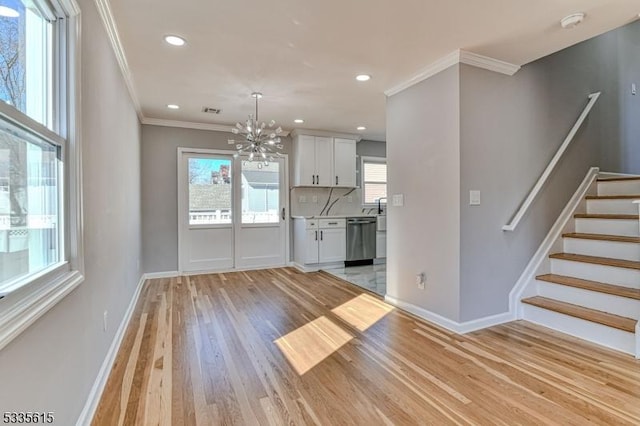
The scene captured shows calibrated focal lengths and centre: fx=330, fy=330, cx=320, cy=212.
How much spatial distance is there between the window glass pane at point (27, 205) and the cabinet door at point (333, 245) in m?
4.25

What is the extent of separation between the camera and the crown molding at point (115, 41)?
2.10 m

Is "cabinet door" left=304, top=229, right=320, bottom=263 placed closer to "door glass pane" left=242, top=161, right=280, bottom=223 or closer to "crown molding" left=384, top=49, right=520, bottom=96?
"door glass pane" left=242, top=161, right=280, bottom=223

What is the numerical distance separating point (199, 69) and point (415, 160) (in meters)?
2.28

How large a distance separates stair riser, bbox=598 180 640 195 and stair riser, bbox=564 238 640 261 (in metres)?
0.82

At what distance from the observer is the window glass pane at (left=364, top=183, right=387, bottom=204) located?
6.72 meters

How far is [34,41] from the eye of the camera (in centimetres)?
134

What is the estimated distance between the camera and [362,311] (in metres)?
3.45

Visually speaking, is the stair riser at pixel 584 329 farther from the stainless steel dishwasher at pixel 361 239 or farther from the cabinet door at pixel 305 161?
the cabinet door at pixel 305 161

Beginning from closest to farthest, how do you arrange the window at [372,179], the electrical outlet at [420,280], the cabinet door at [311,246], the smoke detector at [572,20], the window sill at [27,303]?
the window sill at [27,303], the smoke detector at [572,20], the electrical outlet at [420,280], the cabinet door at [311,246], the window at [372,179]

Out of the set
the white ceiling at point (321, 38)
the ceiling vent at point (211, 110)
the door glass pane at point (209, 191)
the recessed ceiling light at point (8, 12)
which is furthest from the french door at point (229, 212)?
the recessed ceiling light at point (8, 12)

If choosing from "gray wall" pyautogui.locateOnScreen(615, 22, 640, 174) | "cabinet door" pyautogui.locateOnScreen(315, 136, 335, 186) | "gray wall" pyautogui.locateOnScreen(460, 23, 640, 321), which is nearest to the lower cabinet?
"cabinet door" pyautogui.locateOnScreen(315, 136, 335, 186)

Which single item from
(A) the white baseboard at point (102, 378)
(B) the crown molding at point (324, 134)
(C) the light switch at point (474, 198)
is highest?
(B) the crown molding at point (324, 134)

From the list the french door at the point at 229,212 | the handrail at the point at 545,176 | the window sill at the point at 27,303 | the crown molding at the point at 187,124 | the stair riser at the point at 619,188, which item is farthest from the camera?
the french door at the point at 229,212

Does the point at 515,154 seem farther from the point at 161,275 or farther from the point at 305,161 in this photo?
the point at 161,275
